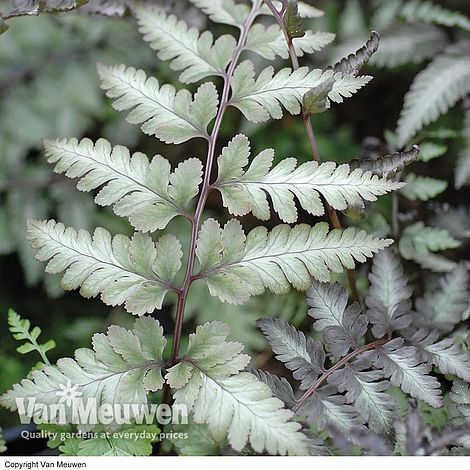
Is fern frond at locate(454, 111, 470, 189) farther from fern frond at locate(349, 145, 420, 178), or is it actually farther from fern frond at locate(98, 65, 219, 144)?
fern frond at locate(98, 65, 219, 144)

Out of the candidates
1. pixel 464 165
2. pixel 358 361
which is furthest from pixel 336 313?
pixel 464 165

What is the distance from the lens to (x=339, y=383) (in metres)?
0.83

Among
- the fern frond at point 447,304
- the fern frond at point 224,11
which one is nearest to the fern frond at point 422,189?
the fern frond at point 447,304

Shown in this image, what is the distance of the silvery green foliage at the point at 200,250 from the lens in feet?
2.62

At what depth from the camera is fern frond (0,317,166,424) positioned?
78cm

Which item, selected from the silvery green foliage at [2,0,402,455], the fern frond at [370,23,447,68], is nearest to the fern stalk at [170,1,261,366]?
the silvery green foliage at [2,0,402,455]

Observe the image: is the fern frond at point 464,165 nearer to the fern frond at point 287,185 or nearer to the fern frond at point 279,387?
the fern frond at point 287,185

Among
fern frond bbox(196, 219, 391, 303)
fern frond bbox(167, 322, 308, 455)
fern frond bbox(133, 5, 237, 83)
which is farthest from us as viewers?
fern frond bbox(133, 5, 237, 83)

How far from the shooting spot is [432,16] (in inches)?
53.7

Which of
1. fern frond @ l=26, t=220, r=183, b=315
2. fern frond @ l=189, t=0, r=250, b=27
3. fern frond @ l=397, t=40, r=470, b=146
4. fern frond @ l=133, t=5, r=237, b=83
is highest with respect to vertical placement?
fern frond @ l=189, t=0, r=250, b=27

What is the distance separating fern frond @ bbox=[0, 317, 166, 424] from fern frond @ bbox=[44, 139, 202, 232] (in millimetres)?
170

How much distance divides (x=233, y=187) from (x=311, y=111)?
15cm
